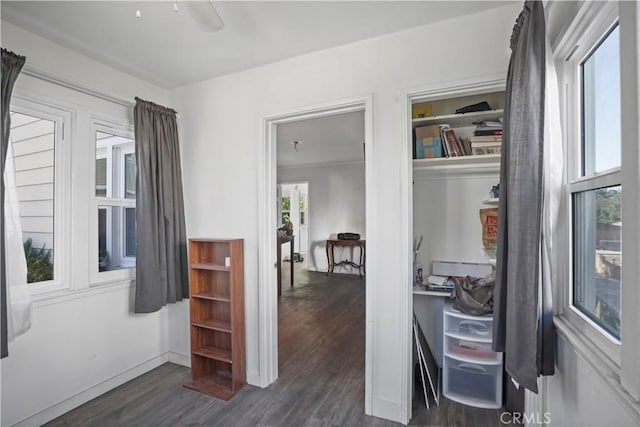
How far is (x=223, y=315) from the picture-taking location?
2500mm

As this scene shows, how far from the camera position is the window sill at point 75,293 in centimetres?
188

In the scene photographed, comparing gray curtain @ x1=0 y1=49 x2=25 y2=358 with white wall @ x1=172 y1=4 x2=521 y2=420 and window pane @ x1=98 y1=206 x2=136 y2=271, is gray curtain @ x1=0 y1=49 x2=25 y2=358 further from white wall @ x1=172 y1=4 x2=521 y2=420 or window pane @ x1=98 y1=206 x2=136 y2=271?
white wall @ x1=172 y1=4 x2=521 y2=420

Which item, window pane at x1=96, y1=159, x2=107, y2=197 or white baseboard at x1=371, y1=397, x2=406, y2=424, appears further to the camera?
window pane at x1=96, y1=159, x2=107, y2=197

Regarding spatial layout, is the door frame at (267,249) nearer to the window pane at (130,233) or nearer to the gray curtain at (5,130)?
the window pane at (130,233)

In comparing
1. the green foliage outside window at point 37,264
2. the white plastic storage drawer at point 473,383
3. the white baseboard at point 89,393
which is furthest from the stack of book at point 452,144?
the white baseboard at point 89,393

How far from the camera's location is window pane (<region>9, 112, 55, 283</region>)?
1856 millimetres

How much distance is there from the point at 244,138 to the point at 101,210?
1.25 metres

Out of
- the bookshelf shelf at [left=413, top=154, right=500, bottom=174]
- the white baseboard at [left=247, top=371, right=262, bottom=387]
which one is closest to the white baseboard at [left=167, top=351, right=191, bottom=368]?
the white baseboard at [left=247, top=371, right=262, bottom=387]

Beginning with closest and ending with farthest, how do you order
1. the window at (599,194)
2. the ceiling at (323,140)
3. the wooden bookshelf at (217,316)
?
the window at (599,194)
the wooden bookshelf at (217,316)
the ceiling at (323,140)

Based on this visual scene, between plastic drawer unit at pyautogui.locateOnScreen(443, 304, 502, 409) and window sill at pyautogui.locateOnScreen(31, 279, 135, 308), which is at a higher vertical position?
window sill at pyautogui.locateOnScreen(31, 279, 135, 308)

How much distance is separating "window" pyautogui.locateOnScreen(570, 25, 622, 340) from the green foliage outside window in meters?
3.02

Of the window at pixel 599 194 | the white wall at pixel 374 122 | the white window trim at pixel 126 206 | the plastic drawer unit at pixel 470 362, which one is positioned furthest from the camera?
the white window trim at pixel 126 206

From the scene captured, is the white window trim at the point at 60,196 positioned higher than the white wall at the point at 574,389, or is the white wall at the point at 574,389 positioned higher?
the white window trim at the point at 60,196

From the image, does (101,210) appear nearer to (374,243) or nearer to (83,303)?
(83,303)
